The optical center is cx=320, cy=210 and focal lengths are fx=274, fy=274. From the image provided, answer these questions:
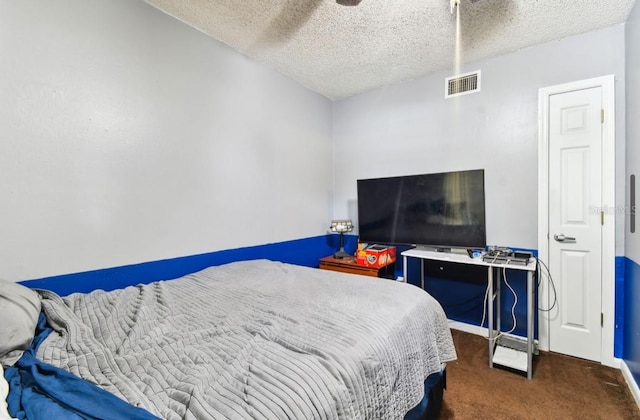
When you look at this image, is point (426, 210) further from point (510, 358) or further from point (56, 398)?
point (56, 398)

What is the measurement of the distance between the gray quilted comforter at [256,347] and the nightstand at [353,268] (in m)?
1.05

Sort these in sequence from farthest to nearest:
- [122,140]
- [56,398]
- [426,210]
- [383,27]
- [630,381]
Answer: [426,210], [383,27], [630,381], [122,140], [56,398]

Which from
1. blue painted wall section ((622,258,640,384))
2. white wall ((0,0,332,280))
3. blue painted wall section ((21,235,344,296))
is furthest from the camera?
blue painted wall section ((622,258,640,384))

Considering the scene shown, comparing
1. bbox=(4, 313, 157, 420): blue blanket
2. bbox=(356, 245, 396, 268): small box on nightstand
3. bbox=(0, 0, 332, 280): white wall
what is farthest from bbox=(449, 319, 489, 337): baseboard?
bbox=(4, 313, 157, 420): blue blanket

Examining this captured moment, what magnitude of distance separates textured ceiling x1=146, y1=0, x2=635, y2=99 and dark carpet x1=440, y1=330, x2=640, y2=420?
8.37 feet

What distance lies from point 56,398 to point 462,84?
132 inches

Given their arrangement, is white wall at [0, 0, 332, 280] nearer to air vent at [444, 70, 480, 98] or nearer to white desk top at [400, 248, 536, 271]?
white desk top at [400, 248, 536, 271]

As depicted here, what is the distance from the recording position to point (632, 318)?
1876 millimetres

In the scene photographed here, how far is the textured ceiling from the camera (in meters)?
1.88

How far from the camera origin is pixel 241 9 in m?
1.92

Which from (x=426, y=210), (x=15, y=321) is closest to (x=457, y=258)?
(x=426, y=210)

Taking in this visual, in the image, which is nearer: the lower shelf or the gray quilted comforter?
the gray quilted comforter

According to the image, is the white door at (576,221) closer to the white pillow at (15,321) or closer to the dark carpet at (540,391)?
→ the dark carpet at (540,391)

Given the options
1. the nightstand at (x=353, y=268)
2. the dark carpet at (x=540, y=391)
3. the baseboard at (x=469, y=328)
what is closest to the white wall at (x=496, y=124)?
the baseboard at (x=469, y=328)
